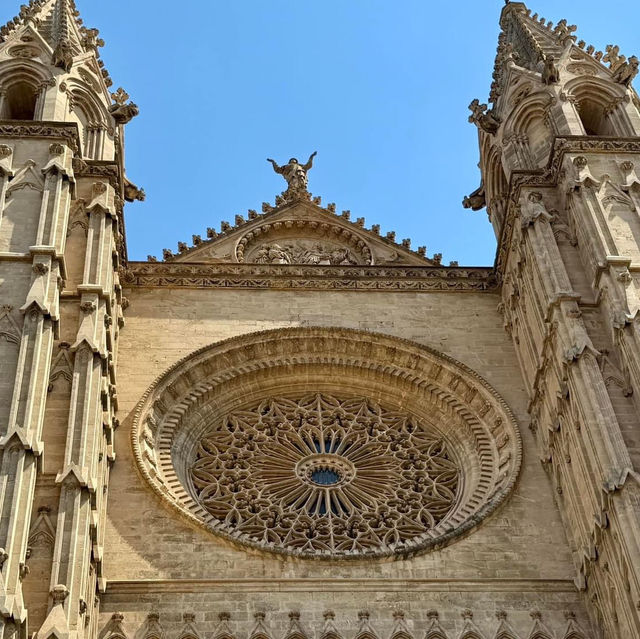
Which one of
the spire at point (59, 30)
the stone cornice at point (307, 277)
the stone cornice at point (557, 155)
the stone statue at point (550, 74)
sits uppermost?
the spire at point (59, 30)

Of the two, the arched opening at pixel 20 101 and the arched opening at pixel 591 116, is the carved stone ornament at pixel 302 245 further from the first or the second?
the arched opening at pixel 591 116

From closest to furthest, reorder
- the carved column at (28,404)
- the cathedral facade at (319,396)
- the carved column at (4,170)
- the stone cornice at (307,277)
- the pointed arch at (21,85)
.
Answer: the carved column at (28,404) < the cathedral facade at (319,396) < the carved column at (4,170) < the stone cornice at (307,277) < the pointed arch at (21,85)

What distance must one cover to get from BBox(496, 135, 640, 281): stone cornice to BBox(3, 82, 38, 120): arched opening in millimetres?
9132

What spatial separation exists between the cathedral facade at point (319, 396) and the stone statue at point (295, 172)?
0.81 meters

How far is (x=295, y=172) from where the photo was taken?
26.4m

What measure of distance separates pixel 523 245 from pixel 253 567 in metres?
7.50

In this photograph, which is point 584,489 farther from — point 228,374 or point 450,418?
point 228,374

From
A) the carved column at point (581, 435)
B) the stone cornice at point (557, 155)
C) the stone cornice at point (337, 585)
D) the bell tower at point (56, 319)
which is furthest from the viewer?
the stone cornice at point (557, 155)

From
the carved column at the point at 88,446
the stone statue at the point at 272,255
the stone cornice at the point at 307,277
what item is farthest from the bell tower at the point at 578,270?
the carved column at the point at 88,446

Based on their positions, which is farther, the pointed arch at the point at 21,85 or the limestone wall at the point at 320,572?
the pointed arch at the point at 21,85

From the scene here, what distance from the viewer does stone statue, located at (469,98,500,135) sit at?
24672 millimetres

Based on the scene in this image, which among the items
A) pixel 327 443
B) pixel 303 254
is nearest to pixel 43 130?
pixel 303 254

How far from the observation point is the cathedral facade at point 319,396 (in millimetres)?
15477

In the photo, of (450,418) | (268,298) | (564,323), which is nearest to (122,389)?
(268,298)
